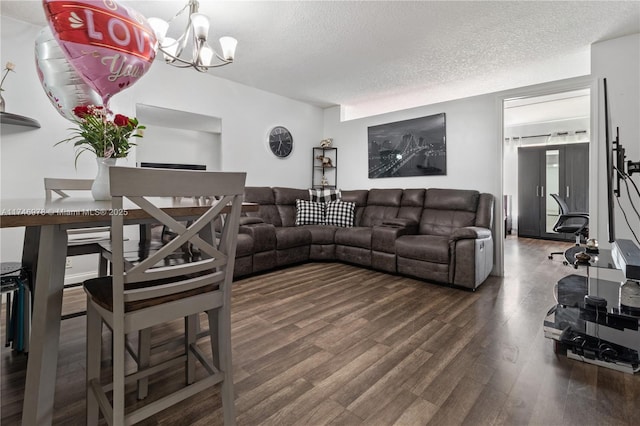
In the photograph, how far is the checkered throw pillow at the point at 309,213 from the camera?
4480mm

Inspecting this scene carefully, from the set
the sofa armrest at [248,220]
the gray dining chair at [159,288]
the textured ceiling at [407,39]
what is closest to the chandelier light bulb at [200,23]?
the textured ceiling at [407,39]

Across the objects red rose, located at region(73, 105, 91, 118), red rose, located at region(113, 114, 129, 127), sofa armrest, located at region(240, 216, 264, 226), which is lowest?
sofa armrest, located at region(240, 216, 264, 226)

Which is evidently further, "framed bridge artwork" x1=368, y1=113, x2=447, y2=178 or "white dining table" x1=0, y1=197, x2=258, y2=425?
"framed bridge artwork" x1=368, y1=113, x2=447, y2=178

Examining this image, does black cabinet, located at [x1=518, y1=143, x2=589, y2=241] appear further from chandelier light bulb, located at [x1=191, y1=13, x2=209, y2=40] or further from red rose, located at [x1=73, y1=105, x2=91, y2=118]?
red rose, located at [x1=73, y1=105, x2=91, y2=118]

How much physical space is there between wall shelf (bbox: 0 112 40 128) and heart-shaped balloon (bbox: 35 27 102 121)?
0.98 meters

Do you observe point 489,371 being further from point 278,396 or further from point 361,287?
point 361,287

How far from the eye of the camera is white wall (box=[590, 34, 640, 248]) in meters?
2.79

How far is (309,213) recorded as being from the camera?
177 inches

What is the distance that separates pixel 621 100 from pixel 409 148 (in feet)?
7.22

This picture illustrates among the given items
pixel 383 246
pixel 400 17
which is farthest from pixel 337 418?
pixel 400 17

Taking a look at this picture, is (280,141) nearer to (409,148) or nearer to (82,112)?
(409,148)

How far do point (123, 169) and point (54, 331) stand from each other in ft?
2.28

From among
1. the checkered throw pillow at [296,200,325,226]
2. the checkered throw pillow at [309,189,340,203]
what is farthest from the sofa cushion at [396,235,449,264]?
the checkered throw pillow at [309,189,340,203]

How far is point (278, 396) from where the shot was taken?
1.40 metres
